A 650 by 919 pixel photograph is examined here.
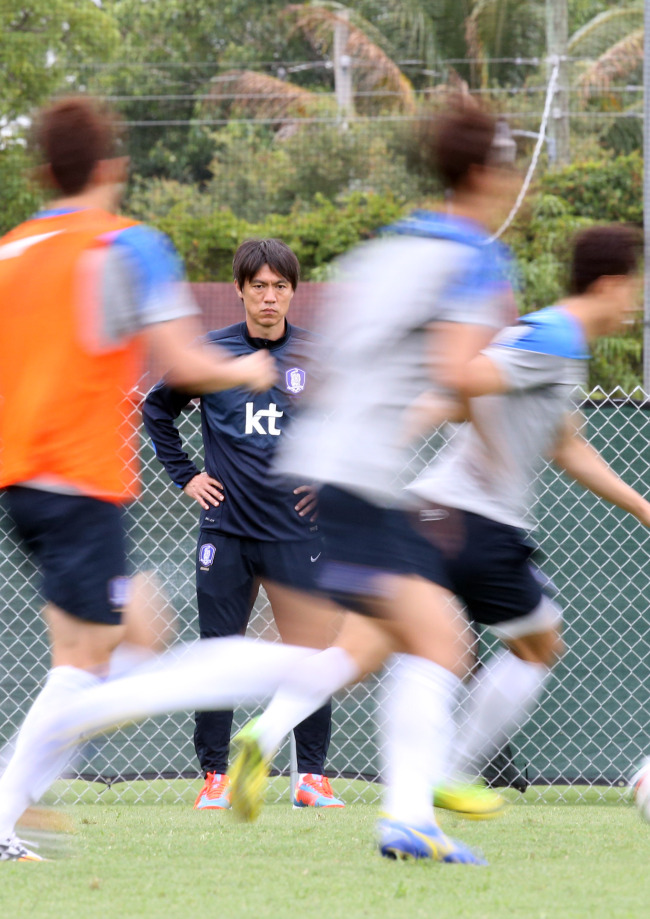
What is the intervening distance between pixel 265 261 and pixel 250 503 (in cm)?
92

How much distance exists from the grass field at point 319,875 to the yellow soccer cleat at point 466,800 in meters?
0.11

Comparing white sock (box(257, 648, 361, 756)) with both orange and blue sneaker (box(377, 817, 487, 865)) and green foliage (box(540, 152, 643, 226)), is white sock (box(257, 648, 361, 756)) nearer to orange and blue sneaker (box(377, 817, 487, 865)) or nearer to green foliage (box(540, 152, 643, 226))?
orange and blue sneaker (box(377, 817, 487, 865))

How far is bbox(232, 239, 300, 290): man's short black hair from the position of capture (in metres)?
5.09

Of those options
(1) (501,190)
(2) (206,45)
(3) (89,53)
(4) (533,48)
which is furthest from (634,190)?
(2) (206,45)

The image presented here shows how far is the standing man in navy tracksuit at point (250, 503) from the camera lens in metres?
4.92

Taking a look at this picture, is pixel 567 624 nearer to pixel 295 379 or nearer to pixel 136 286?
pixel 295 379

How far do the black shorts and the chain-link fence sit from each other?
9.00 ft

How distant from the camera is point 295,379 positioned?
5043mm

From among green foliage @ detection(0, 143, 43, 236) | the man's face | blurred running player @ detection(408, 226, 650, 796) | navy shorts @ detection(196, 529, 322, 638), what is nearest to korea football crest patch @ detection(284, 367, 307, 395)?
the man's face

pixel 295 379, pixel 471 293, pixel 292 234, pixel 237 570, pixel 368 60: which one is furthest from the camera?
pixel 368 60

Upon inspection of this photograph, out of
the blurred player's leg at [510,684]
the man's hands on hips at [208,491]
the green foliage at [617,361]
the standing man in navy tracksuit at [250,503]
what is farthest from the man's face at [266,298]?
the green foliage at [617,361]

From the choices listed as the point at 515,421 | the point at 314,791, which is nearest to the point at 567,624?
the point at 314,791

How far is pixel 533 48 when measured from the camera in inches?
1168

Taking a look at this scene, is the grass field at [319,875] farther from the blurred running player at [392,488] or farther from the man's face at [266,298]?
the man's face at [266,298]
